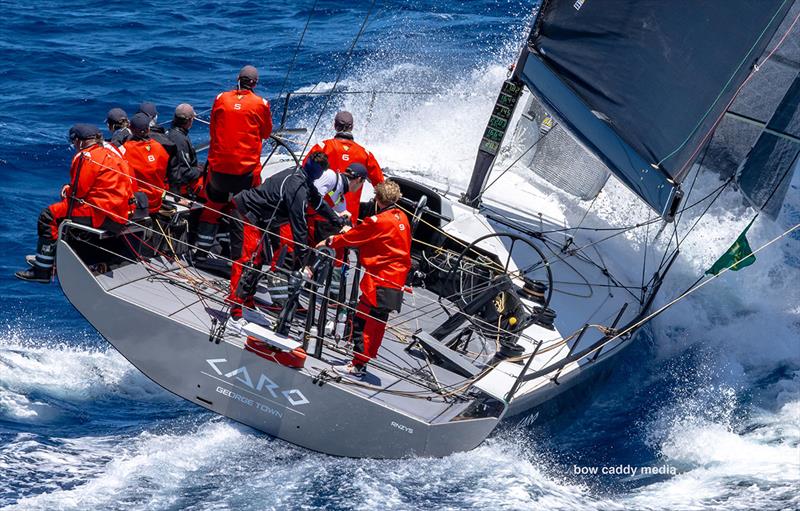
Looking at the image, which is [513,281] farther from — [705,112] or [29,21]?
[29,21]

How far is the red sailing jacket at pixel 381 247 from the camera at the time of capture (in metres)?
7.02

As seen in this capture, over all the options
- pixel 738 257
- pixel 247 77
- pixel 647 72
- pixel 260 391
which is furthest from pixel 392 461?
pixel 647 72

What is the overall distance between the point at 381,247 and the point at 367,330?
62cm

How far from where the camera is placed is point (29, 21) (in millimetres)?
16828

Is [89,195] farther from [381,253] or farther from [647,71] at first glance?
[647,71]

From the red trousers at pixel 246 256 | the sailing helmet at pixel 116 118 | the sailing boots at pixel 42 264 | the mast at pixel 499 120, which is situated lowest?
the sailing boots at pixel 42 264

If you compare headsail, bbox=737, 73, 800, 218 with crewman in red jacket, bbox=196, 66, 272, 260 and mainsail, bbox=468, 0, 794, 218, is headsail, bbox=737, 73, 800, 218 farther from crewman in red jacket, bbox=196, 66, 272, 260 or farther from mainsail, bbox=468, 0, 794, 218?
crewman in red jacket, bbox=196, 66, 272, 260

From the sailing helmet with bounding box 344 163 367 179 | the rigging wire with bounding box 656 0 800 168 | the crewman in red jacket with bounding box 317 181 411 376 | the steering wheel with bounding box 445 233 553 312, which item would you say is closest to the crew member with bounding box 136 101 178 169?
the sailing helmet with bounding box 344 163 367 179

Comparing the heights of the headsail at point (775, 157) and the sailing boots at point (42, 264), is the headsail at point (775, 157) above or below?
above

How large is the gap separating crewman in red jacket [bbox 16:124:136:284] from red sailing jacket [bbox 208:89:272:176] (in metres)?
0.80

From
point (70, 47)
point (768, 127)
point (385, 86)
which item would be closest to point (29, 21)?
point (70, 47)

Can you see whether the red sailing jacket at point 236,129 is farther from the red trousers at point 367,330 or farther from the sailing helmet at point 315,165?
the red trousers at point 367,330

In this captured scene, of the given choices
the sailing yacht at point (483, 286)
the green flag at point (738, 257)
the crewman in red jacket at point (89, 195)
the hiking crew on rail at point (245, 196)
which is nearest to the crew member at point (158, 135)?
the hiking crew on rail at point (245, 196)

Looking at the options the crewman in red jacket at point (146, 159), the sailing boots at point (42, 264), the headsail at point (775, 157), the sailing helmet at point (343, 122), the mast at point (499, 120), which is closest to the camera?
the sailing boots at point (42, 264)
